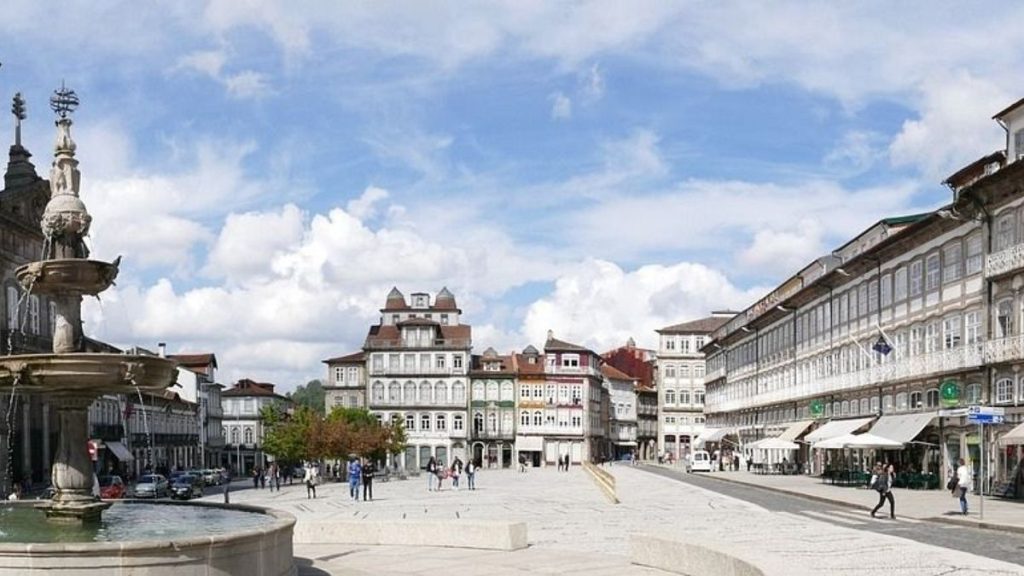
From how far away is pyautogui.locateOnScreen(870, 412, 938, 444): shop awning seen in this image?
152 feet

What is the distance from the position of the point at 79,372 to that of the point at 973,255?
36.9 metres

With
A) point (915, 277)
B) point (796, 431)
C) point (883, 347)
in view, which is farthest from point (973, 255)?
point (796, 431)

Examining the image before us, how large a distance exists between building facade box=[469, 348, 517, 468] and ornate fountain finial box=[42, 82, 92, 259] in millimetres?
105193

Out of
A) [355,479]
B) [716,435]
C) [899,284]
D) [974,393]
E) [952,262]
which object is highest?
[952,262]

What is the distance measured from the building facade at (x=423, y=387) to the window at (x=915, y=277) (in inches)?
2903

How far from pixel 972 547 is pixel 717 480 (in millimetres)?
43325

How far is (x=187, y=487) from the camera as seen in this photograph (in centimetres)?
5400

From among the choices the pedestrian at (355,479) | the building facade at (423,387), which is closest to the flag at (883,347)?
the pedestrian at (355,479)

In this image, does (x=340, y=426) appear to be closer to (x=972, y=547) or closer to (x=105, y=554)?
(x=972, y=547)

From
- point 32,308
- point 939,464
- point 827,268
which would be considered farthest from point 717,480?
point 32,308

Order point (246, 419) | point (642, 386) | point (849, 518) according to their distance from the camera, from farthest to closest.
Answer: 1. point (642, 386)
2. point (246, 419)
3. point (849, 518)

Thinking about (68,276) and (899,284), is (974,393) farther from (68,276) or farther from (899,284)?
(68,276)

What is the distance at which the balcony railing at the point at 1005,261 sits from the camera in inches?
1543

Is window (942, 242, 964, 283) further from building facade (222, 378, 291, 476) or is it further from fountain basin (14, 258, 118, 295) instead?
building facade (222, 378, 291, 476)
